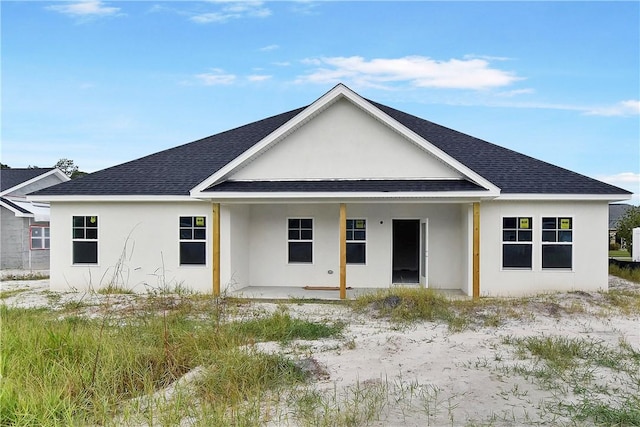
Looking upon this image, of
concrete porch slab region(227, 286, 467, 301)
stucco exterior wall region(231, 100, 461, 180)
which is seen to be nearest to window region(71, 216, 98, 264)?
concrete porch slab region(227, 286, 467, 301)

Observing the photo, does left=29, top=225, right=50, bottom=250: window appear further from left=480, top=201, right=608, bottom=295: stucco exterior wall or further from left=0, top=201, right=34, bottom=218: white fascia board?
left=480, top=201, right=608, bottom=295: stucco exterior wall

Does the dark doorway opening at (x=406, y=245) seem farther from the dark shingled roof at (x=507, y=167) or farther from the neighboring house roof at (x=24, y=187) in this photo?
the neighboring house roof at (x=24, y=187)

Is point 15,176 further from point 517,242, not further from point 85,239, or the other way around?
point 517,242

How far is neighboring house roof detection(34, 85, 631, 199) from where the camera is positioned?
568 inches

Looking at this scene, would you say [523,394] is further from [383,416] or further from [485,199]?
[485,199]

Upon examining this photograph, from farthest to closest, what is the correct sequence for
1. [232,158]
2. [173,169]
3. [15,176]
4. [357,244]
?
[15,176] → [232,158] → [173,169] → [357,244]

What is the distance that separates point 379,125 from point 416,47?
327cm

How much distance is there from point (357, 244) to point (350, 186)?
9.01ft

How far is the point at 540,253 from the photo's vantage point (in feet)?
48.2

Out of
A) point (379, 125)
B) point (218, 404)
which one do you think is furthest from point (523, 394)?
point (379, 125)

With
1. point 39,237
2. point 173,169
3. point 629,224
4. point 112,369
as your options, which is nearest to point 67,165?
point 39,237

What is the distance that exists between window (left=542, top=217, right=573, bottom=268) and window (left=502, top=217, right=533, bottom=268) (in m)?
0.42

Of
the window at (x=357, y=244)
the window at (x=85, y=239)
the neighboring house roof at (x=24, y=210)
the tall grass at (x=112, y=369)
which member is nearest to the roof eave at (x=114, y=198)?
the window at (x=85, y=239)

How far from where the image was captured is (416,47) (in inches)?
638
